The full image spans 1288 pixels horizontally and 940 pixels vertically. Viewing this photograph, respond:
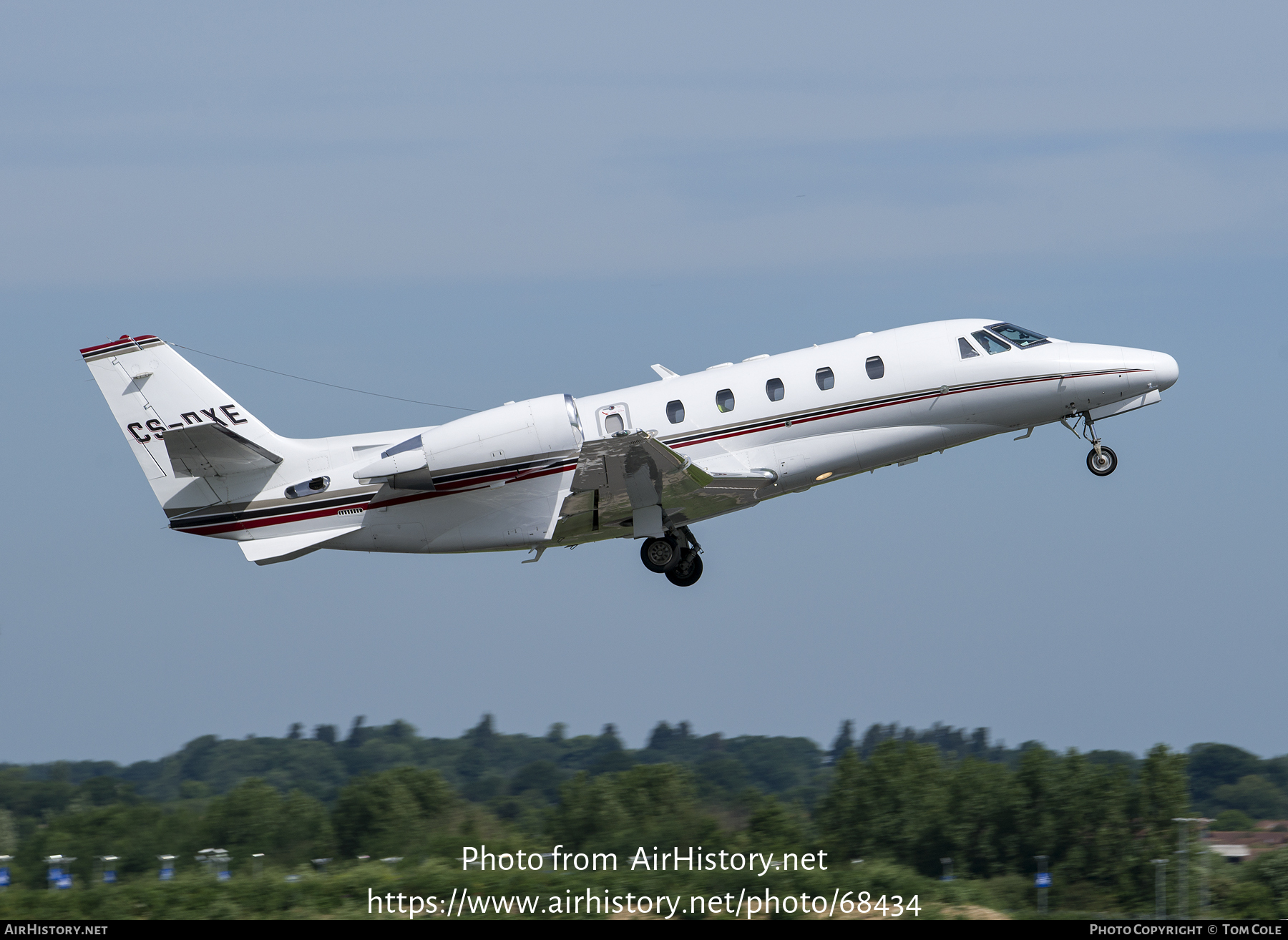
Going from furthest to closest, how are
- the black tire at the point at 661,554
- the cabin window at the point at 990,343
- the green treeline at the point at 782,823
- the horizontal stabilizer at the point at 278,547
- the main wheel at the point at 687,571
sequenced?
the green treeline at the point at 782,823 < the main wheel at the point at 687,571 < the black tire at the point at 661,554 < the cabin window at the point at 990,343 < the horizontal stabilizer at the point at 278,547

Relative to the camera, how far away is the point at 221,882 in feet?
104

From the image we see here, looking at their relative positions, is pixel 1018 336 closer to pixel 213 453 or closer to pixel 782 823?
pixel 213 453

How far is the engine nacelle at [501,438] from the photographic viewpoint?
2283cm

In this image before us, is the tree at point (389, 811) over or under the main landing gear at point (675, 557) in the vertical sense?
under

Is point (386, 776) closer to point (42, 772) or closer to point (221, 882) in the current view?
point (221, 882)

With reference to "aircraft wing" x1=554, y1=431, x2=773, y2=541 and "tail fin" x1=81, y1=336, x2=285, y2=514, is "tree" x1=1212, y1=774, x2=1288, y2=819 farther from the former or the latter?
"tail fin" x1=81, y1=336, x2=285, y2=514

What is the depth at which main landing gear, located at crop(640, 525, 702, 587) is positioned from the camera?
85.1 feet

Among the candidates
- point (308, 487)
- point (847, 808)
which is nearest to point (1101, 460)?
point (308, 487)

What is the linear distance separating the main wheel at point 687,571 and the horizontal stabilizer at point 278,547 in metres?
6.34

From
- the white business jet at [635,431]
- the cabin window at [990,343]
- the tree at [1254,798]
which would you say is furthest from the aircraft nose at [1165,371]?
the tree at [1254,798]

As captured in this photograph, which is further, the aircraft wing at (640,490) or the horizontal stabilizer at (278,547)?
the horizontal stabilizer at (278,547)

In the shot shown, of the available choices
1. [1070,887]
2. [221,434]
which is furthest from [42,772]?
[221,434]

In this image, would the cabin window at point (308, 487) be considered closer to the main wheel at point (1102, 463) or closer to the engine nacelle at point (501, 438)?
the engine nacelle at point (501, 438)

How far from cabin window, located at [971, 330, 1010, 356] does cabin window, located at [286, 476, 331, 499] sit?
11627 millimetres
